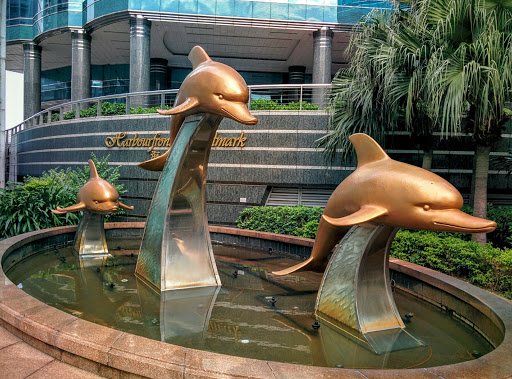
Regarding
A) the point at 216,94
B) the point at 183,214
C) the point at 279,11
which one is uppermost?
the point at 279,11

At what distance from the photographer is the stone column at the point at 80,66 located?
21688mm

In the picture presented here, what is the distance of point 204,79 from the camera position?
17.5 feet

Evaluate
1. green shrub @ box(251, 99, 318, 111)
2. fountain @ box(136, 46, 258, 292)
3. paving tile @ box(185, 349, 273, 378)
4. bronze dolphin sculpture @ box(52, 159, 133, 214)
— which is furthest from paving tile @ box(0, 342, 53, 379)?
green shrub @ box(251, 99, 318, 111)

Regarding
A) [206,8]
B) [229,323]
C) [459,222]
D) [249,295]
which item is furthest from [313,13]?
[459,222]

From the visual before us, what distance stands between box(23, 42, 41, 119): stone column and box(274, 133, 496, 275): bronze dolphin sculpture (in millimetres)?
25566

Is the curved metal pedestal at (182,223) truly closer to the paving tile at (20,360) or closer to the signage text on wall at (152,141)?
the paving tile at (20,360)

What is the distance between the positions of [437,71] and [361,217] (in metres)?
4.93

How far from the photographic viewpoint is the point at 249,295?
6320 millimetres

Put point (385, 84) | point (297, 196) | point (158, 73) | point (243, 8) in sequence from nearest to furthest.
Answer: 1. point (385, 84)
2. point (297, 196)
3. point (243, 8)
4. point (158, 73)

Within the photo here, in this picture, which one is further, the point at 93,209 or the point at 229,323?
the point at 93,209

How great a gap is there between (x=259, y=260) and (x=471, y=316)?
14.6 ft

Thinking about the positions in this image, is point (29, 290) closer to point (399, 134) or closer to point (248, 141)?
point (248, 141)

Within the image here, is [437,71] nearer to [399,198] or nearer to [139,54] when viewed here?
[399,198]

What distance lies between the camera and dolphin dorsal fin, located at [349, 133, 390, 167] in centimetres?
436
